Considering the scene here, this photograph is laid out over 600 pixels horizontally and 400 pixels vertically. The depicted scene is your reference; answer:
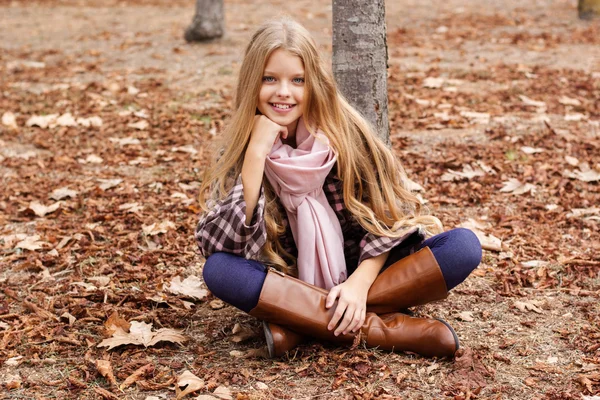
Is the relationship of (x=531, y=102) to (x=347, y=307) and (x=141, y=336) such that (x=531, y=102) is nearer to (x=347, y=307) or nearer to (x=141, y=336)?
(x=347, y=307)

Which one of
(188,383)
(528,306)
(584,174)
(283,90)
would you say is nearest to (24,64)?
(283,90)

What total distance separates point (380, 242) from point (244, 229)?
541mm

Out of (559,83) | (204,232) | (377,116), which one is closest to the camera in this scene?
(204,232)

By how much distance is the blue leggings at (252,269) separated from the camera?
251 centimetres

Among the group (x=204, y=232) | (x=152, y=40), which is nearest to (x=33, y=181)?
(x=204, y=232)

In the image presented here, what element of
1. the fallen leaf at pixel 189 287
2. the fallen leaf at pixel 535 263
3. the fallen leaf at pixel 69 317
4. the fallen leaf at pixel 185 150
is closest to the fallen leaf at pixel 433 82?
the fallen leaf at pixel 185 150

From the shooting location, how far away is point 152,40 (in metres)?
8.23

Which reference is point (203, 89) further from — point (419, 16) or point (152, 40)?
point (419, 16)

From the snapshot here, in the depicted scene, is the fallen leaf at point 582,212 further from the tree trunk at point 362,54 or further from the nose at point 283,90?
the nose at point 283,90

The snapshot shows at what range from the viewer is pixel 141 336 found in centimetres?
270

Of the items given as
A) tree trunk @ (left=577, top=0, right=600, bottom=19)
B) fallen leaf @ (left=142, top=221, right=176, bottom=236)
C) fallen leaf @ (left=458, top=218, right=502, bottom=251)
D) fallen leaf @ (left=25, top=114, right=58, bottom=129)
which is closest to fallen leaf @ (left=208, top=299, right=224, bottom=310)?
fallen leaf @ (left=142, top=221, right=176, bottom=236)

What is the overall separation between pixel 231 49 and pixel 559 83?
3349mm

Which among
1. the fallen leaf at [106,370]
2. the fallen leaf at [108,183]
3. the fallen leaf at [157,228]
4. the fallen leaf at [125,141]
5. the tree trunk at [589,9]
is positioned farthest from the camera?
the tree trunk at [589,9]

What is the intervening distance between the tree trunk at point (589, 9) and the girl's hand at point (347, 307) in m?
7.96
